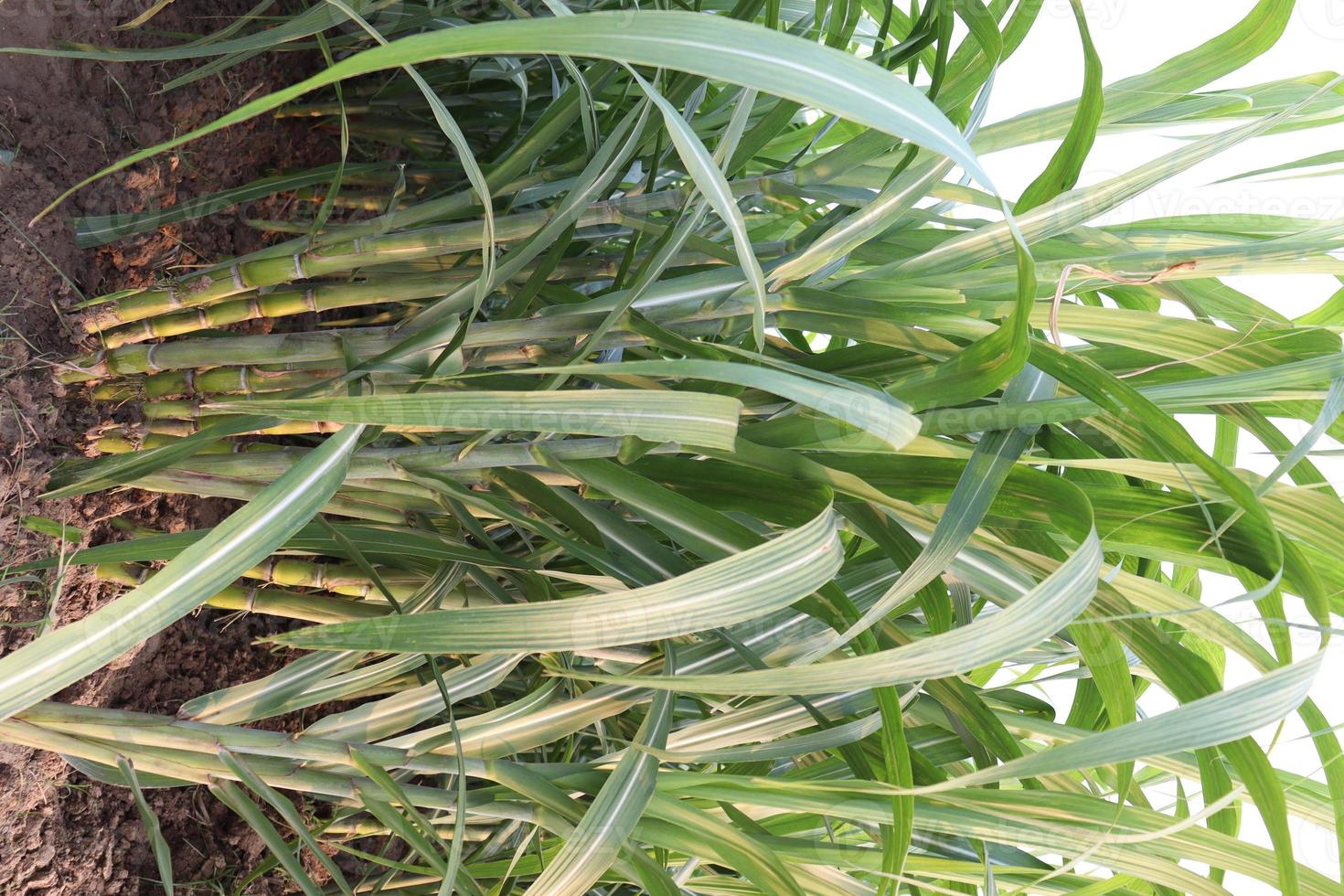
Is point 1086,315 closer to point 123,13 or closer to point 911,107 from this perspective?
point 911,107

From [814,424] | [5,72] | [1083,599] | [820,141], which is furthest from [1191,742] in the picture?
[5,72]

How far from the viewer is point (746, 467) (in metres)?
0.40

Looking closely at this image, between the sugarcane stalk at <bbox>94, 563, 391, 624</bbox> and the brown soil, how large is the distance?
30 mm

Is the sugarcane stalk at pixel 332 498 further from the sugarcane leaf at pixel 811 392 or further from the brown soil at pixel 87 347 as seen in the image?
the sugarcane leaf at pixel 811 392

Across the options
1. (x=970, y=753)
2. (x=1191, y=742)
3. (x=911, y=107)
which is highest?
(x=911, y=107)

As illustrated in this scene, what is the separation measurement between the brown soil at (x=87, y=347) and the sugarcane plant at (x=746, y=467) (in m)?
0.03

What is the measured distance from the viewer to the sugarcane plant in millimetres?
276

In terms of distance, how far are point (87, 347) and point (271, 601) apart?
0.18m

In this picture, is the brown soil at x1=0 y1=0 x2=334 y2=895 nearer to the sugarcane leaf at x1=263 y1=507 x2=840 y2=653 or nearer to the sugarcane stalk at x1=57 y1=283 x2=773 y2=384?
the sugarcane stalk at x1=57 y1=283 x2=773 y2=384

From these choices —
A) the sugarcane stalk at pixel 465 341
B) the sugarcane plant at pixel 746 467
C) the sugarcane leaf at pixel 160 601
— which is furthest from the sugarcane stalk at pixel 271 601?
the sugarcane leaf at pixel 160 601

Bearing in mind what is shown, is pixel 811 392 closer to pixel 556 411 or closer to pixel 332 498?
pixel 556 411

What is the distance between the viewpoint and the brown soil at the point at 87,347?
Answer: 47cm

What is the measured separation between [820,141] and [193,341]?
0.40 metres

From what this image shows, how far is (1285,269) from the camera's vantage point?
39 centimetres
